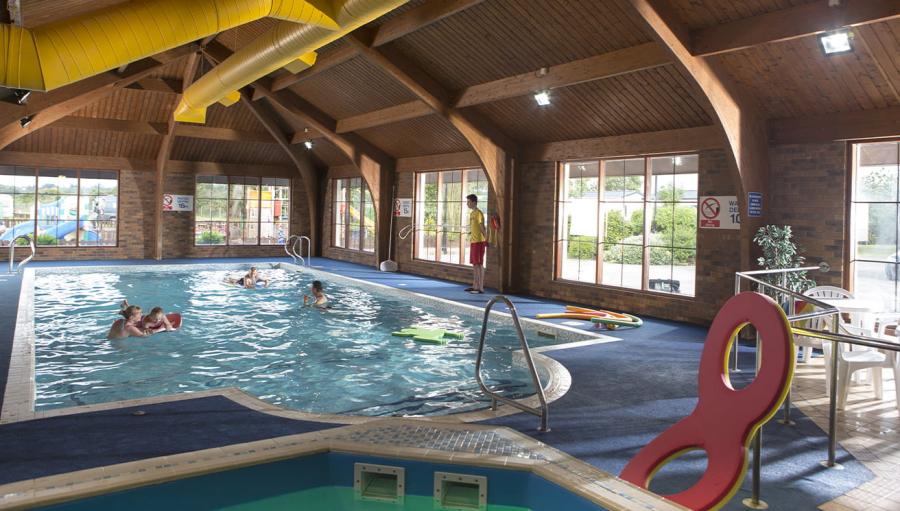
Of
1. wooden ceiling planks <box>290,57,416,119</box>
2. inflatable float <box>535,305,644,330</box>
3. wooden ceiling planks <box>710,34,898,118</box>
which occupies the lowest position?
inflatable float <box>535,305,644,330</box>

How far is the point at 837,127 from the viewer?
27.5ft

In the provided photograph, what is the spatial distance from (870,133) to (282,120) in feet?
48.5

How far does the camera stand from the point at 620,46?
9.09 metres

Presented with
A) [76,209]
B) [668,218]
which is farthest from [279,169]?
[668,218]

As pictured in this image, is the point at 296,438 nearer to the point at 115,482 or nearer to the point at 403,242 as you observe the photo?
the point at 115,482

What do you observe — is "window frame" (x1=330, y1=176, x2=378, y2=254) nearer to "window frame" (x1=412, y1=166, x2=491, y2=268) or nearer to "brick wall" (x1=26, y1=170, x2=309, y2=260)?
"window frame" (x1=412, y1=166, x2=491, y2=268)

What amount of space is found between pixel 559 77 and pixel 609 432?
6471 millimetres

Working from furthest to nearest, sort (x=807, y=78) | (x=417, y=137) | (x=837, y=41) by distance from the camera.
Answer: (x=417, y=137)
(x=807, y=78)
(x=837, y=41)

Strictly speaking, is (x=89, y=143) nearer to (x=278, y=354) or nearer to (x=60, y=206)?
(x=60, y=206)

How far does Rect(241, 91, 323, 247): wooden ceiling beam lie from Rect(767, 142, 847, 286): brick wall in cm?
1311

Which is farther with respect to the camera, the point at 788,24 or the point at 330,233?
the point at 330,233

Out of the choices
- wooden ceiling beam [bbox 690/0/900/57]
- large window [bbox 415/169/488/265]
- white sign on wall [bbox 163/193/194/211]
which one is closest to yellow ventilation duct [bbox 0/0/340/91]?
wooden ceiling beam [bbox 690/0/900/57]

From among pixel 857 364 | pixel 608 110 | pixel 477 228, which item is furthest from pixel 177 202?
pixel 857 364

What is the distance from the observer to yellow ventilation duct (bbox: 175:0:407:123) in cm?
750
